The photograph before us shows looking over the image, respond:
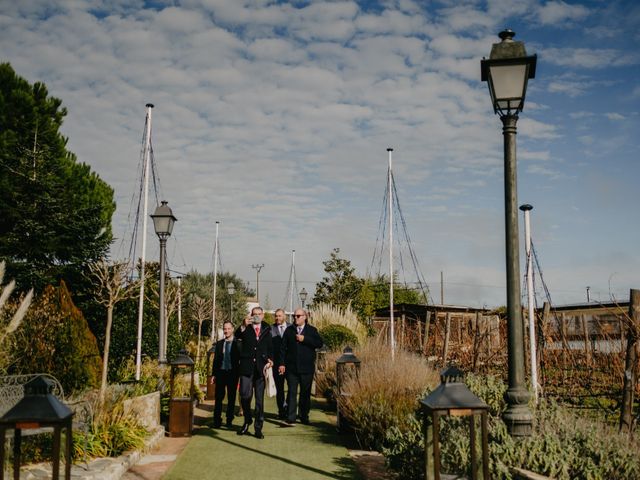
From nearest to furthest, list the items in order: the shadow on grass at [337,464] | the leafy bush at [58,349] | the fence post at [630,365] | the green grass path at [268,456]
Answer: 1. the shadow on grass at [337,464]
2. the green grass path at [268,456]
3. the fence post at [630,365]
4. the leafy bush at [58,349]

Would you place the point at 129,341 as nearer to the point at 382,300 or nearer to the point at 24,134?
the point at 24,134

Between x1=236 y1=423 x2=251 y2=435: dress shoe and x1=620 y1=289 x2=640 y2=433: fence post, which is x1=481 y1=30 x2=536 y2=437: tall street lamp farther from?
x1=236 y1=423 x2=251 y2=435: dress shoe

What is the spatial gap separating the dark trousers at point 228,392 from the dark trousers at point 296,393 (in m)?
0.96

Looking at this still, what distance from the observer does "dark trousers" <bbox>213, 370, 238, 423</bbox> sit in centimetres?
1048

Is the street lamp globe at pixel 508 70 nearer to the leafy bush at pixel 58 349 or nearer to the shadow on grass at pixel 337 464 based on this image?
the shadow on grass at pixel 337 464

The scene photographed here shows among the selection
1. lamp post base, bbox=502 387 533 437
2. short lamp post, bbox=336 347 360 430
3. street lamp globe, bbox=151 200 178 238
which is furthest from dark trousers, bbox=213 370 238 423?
lamp post base, bbox=502 387 533 437

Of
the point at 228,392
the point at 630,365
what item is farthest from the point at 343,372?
the point at 630,365

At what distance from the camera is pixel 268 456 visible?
805 cm

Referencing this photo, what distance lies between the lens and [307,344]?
34.9 feet

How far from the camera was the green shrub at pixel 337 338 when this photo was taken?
17.4m

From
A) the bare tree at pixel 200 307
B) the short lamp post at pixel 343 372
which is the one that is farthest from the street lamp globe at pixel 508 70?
the bare tree at pixel 200 307

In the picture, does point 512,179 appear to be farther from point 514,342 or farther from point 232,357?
point 232,357

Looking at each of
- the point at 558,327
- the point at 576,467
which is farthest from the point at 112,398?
the point at 558,327

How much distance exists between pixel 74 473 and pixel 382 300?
3843 cm
